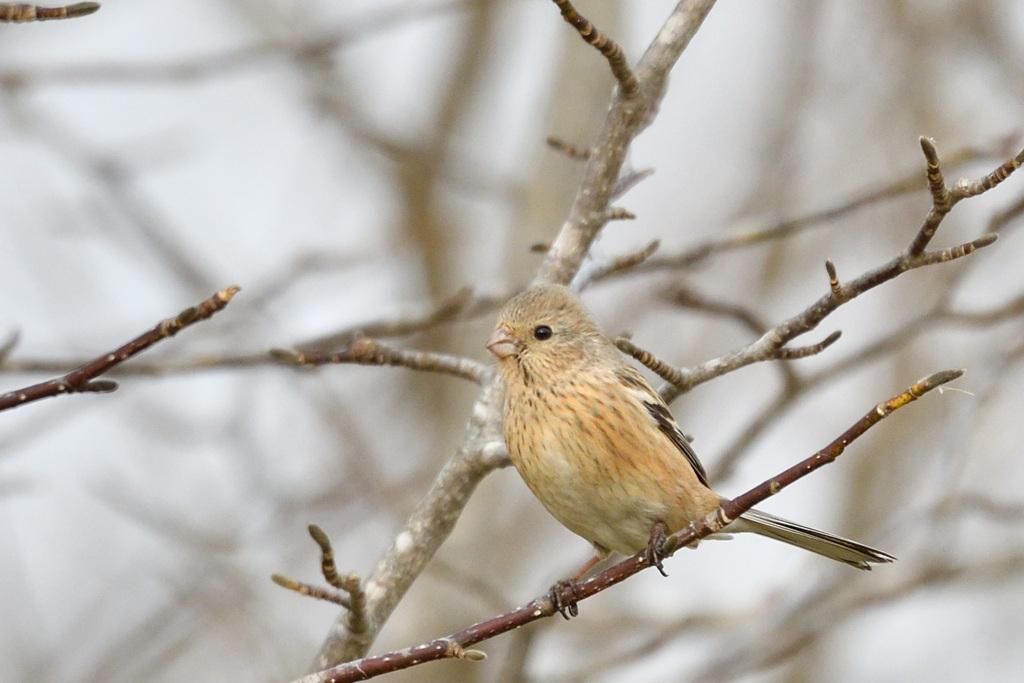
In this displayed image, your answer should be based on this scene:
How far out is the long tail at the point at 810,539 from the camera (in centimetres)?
416

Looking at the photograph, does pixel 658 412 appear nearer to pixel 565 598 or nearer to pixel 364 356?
pixel 565 598

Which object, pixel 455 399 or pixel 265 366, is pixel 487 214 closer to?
pixel 455 399

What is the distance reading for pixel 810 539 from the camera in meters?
4.36

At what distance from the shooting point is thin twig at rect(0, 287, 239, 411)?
2.70 m

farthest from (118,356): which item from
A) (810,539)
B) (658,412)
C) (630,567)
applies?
(810,539)

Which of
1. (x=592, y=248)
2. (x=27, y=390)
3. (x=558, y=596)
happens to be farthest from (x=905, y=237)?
(x=27, y=390)

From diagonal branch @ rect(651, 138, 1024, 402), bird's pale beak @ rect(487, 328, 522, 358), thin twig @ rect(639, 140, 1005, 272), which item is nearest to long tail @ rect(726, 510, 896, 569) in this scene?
diagonal branch @ rect(651, 138, 1024, 402)

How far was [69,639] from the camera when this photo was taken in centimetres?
798

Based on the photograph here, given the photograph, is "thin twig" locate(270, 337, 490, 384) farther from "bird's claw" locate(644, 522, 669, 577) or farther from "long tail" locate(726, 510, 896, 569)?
"long tail" locate(726, 510, 896, 569)

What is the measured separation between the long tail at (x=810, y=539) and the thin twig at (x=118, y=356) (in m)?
2.22

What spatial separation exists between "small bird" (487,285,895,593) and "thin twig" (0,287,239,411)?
5.72ft

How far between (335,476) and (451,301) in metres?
4.46

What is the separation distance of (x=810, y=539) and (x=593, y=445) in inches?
36.4

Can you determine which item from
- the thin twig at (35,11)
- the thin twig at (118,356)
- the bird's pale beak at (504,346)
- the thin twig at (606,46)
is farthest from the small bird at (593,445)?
the thin twig at (35,11)
